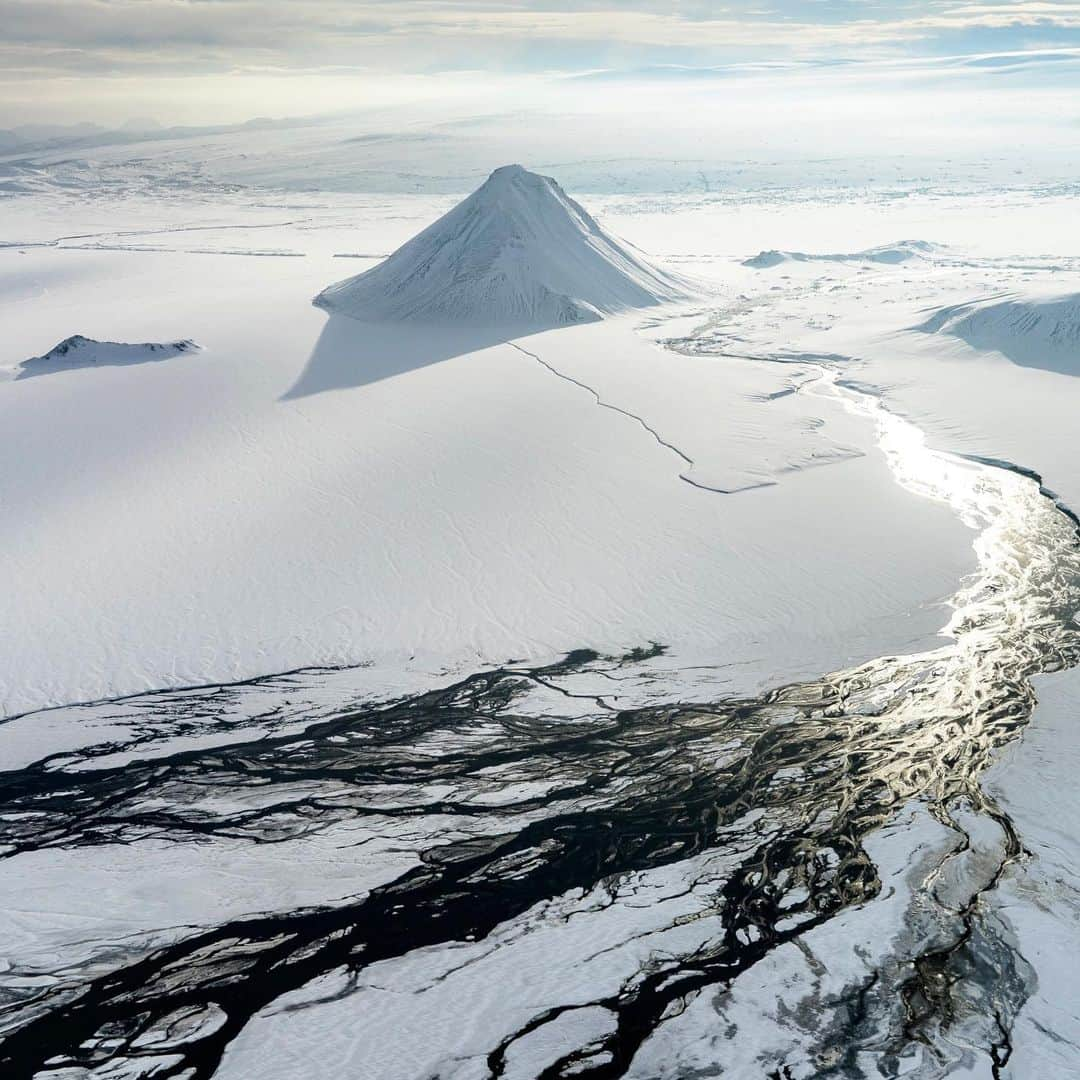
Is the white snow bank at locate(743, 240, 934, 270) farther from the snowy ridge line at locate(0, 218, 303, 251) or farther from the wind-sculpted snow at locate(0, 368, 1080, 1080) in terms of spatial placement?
the wind-sculpted snow at locate(0, 368, 1080, 1080)

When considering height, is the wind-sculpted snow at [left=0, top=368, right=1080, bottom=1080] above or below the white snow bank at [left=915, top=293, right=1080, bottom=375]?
below

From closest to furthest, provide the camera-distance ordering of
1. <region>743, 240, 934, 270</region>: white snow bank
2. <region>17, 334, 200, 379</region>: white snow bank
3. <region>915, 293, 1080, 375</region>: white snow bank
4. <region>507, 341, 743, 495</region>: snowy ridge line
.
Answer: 1. <region>507, 341, 743, 495</region>: snowy ridge line
2. <region>915, 293, 1080, 375</region>: white snow bank
3. <region>17, 334, 200, 379</region>: white snow bank
4. <region>743, 240, 934, 270</region>: white snow bank

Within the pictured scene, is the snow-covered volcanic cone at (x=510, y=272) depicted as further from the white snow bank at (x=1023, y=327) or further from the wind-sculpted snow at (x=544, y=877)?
the wind-sculpted snow at (x=544, y=877)

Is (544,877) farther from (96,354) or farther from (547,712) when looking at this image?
(96,354)

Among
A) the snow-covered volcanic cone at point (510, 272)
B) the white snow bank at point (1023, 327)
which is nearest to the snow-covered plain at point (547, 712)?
the white snow bank at point (1023, 327)

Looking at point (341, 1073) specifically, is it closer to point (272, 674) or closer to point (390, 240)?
point (272, 674)

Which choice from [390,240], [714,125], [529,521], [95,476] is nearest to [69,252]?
[390,240]

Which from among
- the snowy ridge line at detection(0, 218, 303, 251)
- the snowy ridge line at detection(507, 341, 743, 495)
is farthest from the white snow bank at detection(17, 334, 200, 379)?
the snowy ridge line at detection(0, 218, 303, 251)
